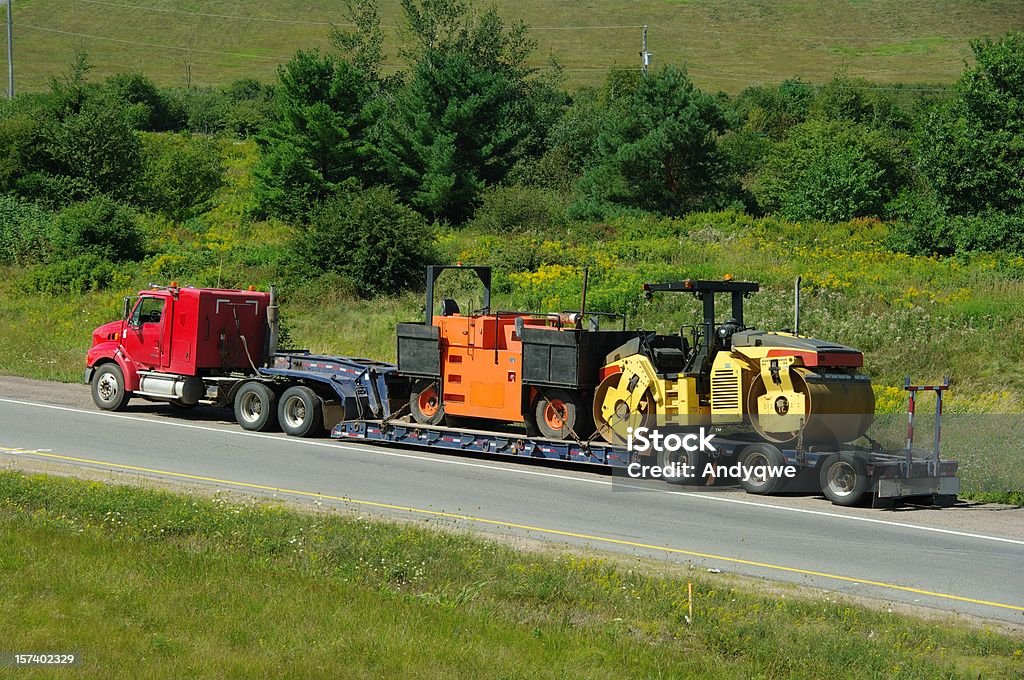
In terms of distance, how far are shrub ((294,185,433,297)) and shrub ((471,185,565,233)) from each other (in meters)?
6.05

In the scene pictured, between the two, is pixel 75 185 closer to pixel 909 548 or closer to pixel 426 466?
pixel 426 466

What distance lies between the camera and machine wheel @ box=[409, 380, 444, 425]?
21.1m

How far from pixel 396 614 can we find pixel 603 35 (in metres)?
125

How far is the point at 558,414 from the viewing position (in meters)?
19.7

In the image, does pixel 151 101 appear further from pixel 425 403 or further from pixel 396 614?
pixel 396 614

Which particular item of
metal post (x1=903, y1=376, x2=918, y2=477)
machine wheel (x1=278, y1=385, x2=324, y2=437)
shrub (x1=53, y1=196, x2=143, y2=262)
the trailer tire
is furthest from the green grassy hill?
metal post (x1=903, y1=376, x2=918, y2=477)

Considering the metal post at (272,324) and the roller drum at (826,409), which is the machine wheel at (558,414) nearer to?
the roller drum at (826,409)

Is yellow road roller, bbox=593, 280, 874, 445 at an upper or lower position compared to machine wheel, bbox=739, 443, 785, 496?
upper

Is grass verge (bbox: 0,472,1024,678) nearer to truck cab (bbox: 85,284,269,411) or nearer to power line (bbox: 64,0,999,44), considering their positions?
truck cab (bbox: 85,284,269,411)

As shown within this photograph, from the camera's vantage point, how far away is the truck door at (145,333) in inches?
948

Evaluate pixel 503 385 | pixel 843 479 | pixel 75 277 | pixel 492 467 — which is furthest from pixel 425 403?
pixel 75 277

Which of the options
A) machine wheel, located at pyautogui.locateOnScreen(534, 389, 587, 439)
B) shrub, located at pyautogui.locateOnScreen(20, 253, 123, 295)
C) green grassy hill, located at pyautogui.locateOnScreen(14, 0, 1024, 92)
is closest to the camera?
machine wheel, located at pyautogui.locateOnScreen(534, 389, 587, 439)

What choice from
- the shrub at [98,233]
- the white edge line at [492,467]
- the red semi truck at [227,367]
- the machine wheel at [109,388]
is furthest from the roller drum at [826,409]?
the shrub at [98,233]

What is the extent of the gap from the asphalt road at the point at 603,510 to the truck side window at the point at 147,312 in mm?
2322
